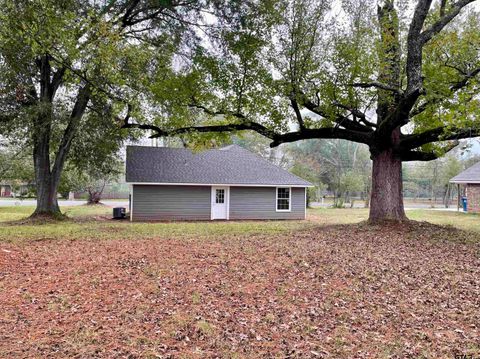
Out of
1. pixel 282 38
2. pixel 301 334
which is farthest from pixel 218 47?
pixel 301 334

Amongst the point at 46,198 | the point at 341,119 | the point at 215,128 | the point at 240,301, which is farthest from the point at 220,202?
the point at 240,301

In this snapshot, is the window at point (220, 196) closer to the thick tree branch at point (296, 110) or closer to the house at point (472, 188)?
the thick tree branch at point (296, 110)

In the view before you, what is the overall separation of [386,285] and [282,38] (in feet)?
25.0

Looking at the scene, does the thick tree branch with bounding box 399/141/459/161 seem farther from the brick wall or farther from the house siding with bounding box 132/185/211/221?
the brick wall

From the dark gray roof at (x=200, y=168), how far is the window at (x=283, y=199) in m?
0.54

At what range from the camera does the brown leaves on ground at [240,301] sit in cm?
361

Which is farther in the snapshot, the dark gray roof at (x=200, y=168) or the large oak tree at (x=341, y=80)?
the dark gray roof at (x=200, y=168)

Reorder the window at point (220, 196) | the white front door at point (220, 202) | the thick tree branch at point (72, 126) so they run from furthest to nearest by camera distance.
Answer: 1. the window at point (220, 196)
2. the white front door at point (220, 202)
3. the thick tree branch at point (72, 126)

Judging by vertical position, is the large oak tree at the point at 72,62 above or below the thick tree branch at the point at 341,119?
above

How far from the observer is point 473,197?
24.2 m

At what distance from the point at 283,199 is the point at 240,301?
15575 millimetres

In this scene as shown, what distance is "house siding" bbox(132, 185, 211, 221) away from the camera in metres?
17.7

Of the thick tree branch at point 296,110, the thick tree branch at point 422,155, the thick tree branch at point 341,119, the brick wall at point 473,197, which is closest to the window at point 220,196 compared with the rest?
the thick tree branch at point 296,110

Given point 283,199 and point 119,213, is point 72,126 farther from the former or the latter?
point 283,199
